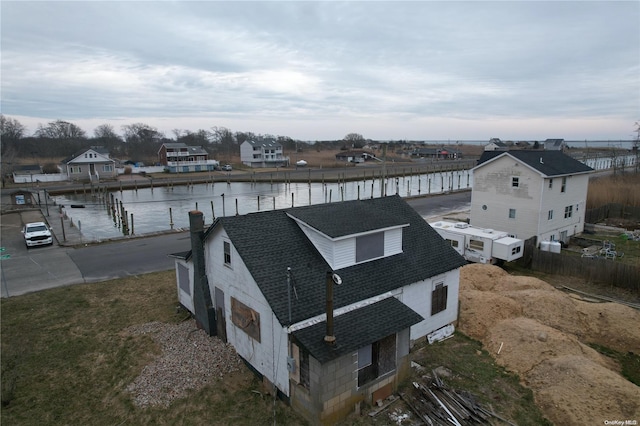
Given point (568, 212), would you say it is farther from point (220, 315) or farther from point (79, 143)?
point (79, 143)

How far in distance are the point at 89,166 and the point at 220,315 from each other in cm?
7786

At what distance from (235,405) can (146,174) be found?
8818 cm

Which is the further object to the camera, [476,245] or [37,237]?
[37,237]

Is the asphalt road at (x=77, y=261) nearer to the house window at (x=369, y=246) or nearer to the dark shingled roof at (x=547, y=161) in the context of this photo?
the house window at (x=369, y=246)

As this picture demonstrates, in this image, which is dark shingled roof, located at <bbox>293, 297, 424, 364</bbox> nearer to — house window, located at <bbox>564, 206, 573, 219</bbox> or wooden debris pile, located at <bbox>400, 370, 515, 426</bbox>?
wooden debris pile, located at <bbox>400, 370, 515, 426</bbox>

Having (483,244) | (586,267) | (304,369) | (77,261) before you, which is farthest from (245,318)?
(586,267)

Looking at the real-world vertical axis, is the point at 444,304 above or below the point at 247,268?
below

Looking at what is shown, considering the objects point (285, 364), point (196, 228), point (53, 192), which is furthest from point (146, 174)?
point (285, 364)

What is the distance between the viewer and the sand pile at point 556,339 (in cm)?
1148

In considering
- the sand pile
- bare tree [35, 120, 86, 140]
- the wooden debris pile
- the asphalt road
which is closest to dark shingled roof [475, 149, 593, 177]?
the sand pile

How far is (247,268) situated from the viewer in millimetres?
12422

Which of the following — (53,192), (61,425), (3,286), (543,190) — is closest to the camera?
(61,425)

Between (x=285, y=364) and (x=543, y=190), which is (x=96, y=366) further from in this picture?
(x=543, y=190)

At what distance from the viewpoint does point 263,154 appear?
11069 cm
